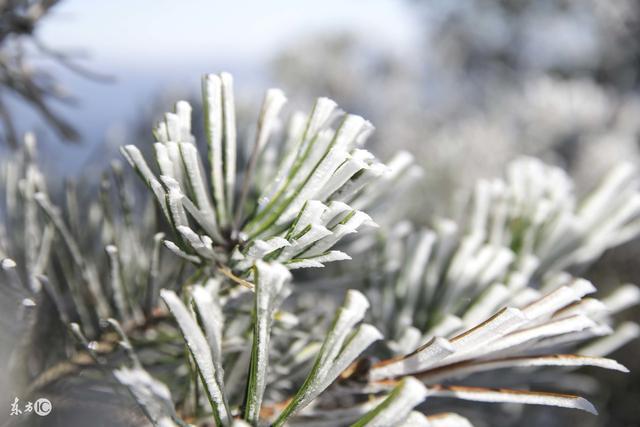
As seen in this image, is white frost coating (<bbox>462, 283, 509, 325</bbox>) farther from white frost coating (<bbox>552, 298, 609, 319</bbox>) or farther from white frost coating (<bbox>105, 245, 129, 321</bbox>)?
white frost coating (<bbox>105, 245, 129, 321</bbox>)

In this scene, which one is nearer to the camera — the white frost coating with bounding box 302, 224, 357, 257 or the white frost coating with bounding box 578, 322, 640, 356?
the white frost coating with bounding box 302, 224, 357, 257

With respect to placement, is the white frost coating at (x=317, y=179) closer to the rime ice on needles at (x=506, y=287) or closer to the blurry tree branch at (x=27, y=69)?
the rime ice on needles at (x=506, y=287)

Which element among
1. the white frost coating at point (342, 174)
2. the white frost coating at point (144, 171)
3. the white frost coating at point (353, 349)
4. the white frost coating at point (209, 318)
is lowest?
the white frost coating at point (209, 318)

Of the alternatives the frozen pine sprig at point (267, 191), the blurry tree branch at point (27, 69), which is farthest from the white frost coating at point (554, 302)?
the blurry tree branch at point (27, 69)

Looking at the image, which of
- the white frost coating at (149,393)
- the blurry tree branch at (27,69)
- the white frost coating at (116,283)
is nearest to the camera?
the white frost coating at (149,393)

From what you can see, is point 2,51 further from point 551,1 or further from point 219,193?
point 551,1

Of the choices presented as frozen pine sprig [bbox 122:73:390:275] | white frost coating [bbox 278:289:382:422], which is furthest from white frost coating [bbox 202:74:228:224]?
white frost coating [bbox 278:289:382:422]

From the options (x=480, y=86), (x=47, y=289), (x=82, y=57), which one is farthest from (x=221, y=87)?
(x=480, y=86)
